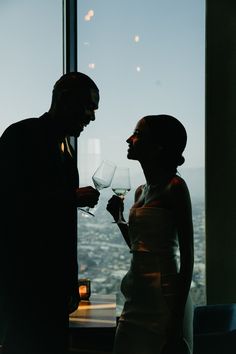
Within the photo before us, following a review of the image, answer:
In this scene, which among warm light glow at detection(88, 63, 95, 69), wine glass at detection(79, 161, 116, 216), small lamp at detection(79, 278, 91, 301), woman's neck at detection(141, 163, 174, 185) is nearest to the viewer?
woman's neck at detection(141, 163, 174, 185)

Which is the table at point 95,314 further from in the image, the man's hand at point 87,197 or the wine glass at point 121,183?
the man's hand at point 87,197

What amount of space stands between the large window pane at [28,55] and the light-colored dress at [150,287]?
1761mm

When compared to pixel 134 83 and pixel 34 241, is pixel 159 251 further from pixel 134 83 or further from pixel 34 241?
pixel 134 83

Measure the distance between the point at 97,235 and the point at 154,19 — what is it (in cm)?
157

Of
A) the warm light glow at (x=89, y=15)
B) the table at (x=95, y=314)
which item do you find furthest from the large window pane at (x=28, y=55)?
the table at (x=95, y=314)

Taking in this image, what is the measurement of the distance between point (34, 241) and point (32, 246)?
2cm

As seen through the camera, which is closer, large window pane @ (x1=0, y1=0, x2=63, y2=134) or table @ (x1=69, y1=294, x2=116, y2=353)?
table @ (x1=69, y1=294, x2=116, y2=353)

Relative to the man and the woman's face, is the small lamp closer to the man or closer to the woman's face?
the man

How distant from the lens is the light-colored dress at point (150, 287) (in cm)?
197

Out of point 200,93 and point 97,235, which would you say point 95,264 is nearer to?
point 97,235

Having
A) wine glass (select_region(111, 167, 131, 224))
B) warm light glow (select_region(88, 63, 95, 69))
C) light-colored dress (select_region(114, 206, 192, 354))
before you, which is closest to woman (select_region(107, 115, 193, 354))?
light-colored dress (select_region(114, 206, 192, 354))

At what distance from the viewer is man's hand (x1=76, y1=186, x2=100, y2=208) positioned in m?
1.91
